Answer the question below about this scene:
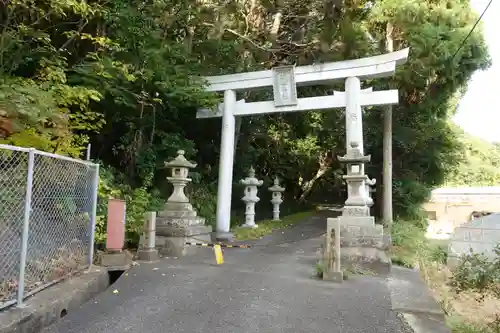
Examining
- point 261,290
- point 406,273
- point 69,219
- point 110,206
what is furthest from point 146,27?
point 406,273

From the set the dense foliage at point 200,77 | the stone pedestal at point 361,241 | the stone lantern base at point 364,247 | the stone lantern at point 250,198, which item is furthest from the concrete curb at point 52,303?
the stone lantern at point 250,198

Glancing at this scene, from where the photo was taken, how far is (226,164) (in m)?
10.6

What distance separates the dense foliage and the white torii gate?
2.92 feet

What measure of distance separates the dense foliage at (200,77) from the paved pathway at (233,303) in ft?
7.92

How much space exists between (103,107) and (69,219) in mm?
4555

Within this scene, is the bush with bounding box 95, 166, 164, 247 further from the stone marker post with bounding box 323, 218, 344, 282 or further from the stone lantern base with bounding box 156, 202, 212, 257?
the stone marker post with bounding box 323, 218, 344, 282

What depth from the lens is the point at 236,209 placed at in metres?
15.2

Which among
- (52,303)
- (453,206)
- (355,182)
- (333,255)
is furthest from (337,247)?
(453,206)

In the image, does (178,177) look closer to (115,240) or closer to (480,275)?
(115,240)

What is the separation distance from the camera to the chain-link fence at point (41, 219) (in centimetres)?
389

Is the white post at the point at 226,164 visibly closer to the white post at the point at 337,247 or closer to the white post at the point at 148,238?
the white post at the point at 148,238

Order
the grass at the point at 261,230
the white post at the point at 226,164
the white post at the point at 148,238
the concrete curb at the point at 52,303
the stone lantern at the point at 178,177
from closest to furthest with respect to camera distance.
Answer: the concrete curb at the point at 52,303 < the white post at the point at 148,238 < the stone lantern at the point at 178,177 < the white post at the point at 226,164 < the grass at the point at 261,230

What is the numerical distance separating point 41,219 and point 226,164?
636cm

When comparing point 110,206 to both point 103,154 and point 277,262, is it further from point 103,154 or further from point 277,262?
point 103,154
